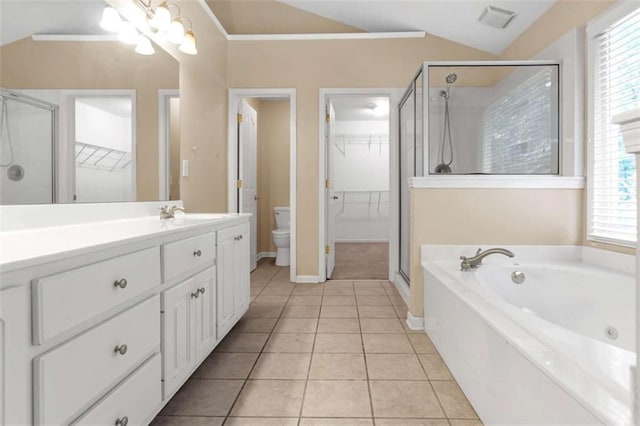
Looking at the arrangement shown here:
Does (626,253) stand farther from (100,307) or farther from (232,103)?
(232,103)

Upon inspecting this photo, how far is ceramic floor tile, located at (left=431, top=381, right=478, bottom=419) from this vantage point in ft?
4.53

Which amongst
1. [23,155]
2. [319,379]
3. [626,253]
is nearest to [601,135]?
[626,253]

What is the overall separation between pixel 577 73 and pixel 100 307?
285 cm

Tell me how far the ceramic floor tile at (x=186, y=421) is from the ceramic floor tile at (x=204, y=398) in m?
0.02

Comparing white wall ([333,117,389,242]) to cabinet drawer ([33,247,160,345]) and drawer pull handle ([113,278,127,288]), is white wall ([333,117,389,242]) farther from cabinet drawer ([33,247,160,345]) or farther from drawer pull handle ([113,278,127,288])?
drawer pull handle ([113,278,127,288])

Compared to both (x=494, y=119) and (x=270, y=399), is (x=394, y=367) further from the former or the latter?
(x=494, y=119)

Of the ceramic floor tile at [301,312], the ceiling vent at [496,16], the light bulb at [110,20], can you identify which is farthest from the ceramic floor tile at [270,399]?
the ceiling vent at [496,16]

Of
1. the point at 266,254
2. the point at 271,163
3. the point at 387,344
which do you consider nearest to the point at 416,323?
the point at 387,344

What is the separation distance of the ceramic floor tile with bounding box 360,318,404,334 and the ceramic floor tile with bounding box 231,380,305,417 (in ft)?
Answer: 2.58

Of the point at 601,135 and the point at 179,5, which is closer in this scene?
the point at 601,135

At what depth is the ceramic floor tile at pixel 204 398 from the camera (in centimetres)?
141

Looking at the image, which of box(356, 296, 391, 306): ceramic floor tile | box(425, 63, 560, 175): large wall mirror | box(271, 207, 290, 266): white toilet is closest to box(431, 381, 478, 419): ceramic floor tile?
box(356, 296, 391, 306): ceramic floor tile

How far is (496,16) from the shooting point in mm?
2838

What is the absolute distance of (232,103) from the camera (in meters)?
3.59
